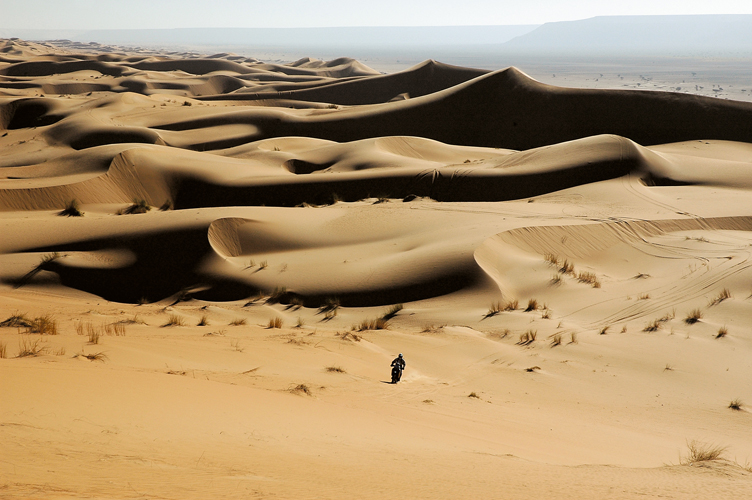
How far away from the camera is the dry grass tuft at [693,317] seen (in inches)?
421

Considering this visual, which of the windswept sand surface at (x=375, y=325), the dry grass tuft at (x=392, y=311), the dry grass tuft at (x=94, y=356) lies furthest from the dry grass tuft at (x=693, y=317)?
the dry grass tuft at (x=94, y=356)

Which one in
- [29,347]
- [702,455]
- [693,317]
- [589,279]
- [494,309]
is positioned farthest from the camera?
[589,279]

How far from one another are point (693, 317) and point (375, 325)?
5826mm

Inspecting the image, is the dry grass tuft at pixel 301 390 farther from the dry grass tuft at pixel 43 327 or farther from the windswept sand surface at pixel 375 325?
the dry grass tuft at pixel 43 327

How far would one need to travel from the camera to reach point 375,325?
37.3 feet

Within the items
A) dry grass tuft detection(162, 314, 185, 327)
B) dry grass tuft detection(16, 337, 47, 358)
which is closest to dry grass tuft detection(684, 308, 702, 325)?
→ dry grass tuft detection(162, 314, 185, 327)

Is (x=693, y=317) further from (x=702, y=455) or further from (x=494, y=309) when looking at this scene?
(x=702, y=455)

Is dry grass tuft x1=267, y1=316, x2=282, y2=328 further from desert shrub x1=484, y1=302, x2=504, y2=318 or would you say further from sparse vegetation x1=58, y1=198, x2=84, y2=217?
sparse vegetation x1=58, y1=198, x2=84, y2=217

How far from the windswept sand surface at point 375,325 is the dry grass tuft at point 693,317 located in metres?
0.10

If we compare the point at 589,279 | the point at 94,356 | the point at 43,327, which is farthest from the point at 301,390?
the point at 589,279

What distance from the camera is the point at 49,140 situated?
36375mm

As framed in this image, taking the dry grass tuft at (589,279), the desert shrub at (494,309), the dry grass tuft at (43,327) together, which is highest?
the dry grass tuft at (43,327)

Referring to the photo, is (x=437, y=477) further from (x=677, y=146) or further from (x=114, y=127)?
(x=114, y=127)

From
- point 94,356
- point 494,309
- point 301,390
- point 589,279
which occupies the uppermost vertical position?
point 94,356
